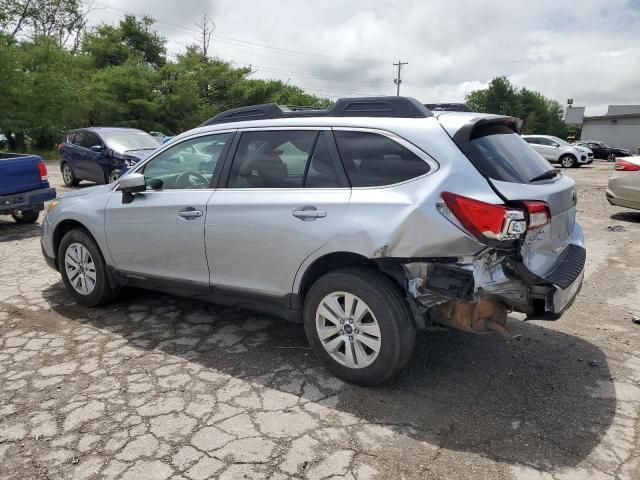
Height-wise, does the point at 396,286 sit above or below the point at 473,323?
above

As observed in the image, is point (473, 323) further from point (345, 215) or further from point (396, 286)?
point (345, 215)

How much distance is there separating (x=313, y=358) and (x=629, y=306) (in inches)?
127

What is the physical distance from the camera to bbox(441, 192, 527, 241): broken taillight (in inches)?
104

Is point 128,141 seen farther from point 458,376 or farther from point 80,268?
point 458,376

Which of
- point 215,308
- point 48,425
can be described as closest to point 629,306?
point 215,308

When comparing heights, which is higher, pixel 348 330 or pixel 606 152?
pixel 348 330

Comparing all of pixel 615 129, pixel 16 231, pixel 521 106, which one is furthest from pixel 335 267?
pixel 521 106

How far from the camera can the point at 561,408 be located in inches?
116

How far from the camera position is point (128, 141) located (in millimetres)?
11828

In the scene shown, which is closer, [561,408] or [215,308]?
[561,408]

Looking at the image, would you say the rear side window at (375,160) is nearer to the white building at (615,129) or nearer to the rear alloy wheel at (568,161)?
the rear alloy wheel at (568,161)

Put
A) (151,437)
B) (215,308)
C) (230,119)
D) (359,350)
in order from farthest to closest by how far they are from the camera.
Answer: (215,308) → (230,119) → (359,350) → (151,437)

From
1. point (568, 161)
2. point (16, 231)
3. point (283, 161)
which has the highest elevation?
point (283, 161)

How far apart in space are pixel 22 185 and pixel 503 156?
742 cm
